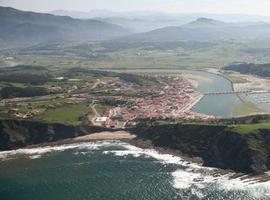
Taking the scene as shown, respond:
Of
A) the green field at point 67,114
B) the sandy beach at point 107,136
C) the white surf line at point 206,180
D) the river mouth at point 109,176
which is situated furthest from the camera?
the green field at point 67,114

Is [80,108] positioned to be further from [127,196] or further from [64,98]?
[127,196]

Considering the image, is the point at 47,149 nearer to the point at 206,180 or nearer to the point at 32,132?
the point at 32,132

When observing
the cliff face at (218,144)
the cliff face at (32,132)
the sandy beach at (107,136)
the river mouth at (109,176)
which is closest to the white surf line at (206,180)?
the river mouth at (109,176)

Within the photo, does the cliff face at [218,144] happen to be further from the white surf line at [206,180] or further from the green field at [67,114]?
A: the green field at [67,114]

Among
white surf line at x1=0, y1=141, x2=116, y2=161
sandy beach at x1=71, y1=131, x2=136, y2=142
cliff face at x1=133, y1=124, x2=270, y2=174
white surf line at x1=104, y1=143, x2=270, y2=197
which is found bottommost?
white surf line at x1=0, y1=141, x2=116, y2=161

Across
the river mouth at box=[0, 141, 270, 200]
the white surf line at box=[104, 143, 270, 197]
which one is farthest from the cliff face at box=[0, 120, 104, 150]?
the white surf line at box=[104, 143, 270, 197]

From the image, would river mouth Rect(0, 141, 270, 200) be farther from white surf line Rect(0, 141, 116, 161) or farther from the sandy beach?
the sandy beach

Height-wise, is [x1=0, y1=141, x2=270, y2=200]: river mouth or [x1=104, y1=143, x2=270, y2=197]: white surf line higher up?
[x1=104, y1=143, x2=270, y2=197]: white surf line
